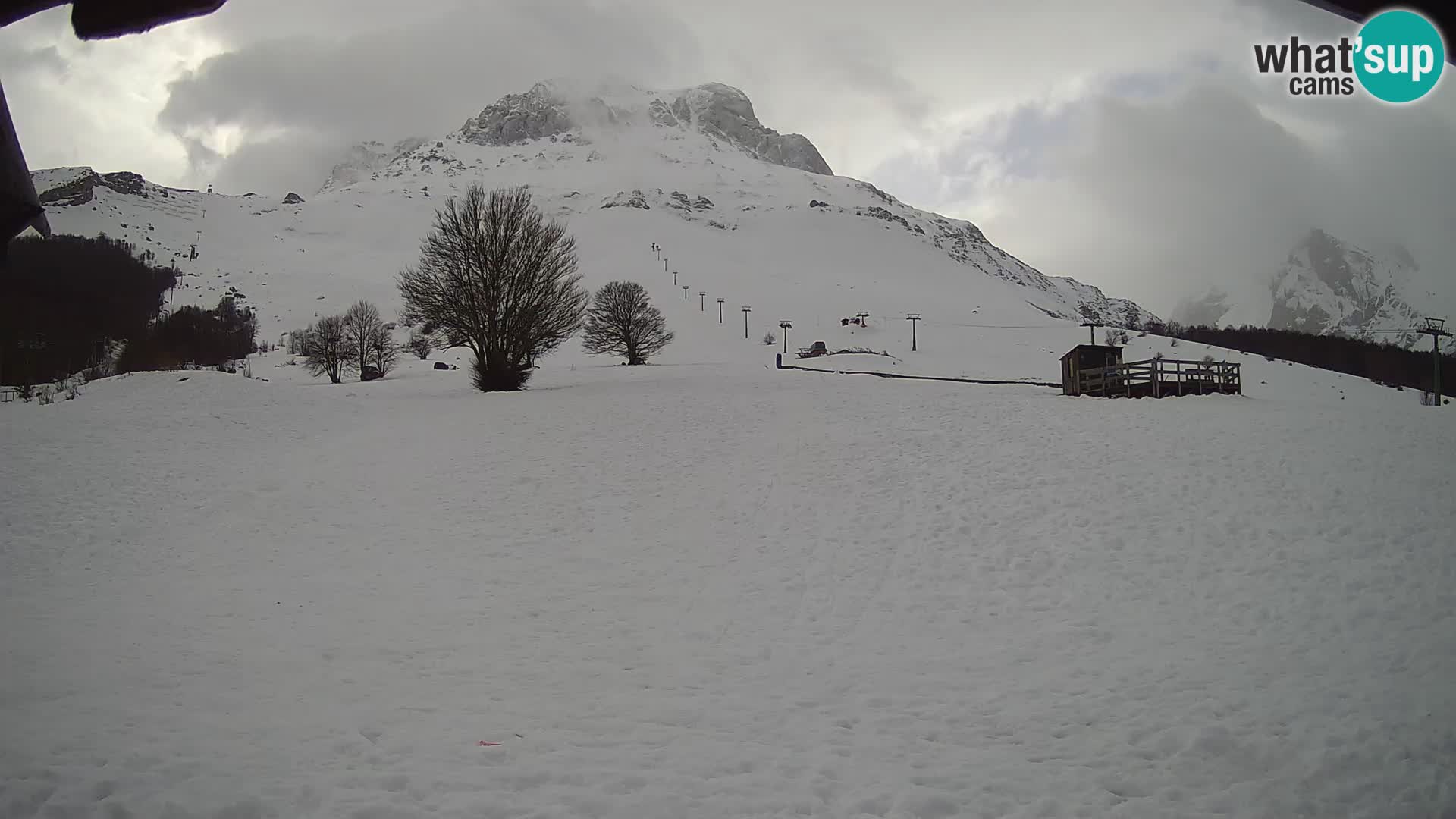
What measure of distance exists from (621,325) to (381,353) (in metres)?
20.3

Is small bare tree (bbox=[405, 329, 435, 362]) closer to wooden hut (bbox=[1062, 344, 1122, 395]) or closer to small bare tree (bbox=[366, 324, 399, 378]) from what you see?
small bare tree (bbox=[366, 324, 399, 378])

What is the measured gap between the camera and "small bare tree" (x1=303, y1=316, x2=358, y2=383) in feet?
178

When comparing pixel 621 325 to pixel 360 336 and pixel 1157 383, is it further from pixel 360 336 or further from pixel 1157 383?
pixel 1157 383

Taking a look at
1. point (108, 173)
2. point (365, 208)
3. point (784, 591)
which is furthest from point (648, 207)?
point (784, 591)

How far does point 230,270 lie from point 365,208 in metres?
68.2

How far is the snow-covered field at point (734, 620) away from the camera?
20.8ft

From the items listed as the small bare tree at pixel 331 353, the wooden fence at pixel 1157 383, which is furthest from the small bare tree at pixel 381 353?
the wooden fence at pixel 1157 383

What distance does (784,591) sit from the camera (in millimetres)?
→ 12281

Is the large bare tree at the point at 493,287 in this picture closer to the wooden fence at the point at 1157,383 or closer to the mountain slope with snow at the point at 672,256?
the wooden fence at the point at 1157,383

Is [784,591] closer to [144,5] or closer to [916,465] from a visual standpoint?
[916,465]

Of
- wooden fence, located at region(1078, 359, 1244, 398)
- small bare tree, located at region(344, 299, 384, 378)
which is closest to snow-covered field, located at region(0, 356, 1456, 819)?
wooden fence, located at region(1078, 359, 1244, 398)

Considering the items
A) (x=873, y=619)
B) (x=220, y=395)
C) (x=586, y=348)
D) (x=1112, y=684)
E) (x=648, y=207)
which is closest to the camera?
(x=1112, y=684)

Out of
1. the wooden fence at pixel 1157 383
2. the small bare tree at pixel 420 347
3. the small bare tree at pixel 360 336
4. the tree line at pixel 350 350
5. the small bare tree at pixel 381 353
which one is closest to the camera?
the wooden fence at pixel 1157 383

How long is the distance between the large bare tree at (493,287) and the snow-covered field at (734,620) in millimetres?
10972
